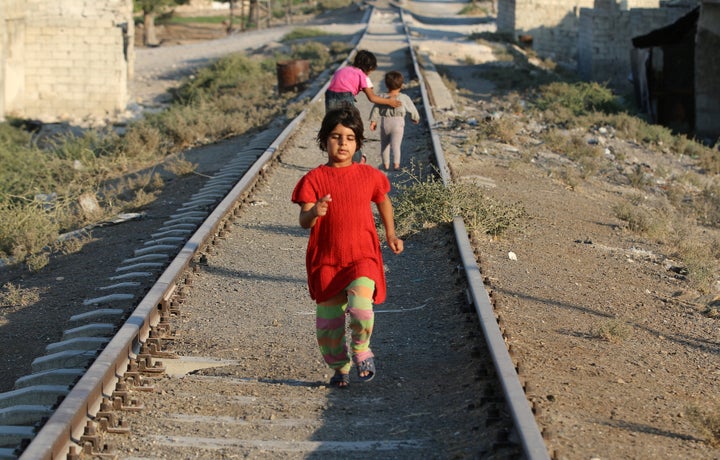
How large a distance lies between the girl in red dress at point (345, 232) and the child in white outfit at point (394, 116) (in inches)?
201

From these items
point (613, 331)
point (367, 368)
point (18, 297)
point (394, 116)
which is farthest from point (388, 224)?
point (394, 116)

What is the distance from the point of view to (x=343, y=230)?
5.89 metres

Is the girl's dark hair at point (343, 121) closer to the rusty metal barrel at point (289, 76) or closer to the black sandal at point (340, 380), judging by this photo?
the black sandal at point (340, 380)

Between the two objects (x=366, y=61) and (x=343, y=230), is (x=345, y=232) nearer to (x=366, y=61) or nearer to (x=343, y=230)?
(x=343, y=230)

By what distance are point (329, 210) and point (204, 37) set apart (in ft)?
188

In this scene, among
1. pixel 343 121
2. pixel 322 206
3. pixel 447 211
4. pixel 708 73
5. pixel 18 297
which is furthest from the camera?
pixel 708 73

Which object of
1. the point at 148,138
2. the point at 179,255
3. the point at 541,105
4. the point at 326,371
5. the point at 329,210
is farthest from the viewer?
the point at 541,105

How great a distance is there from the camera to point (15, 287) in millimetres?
9773

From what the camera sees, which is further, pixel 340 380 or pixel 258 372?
pixel 258 372

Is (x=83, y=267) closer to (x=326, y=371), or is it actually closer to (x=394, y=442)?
(x=326, y=371)

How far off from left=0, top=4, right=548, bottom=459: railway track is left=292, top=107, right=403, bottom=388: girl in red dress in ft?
1.79

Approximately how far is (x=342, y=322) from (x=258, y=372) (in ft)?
2.33

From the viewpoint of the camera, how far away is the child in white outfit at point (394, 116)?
36.5 feet

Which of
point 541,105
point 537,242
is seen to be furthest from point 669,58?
point 537,242
